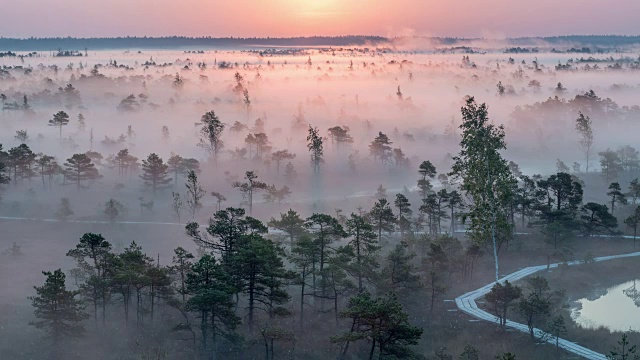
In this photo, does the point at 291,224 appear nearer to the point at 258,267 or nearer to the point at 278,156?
the point at 258,267

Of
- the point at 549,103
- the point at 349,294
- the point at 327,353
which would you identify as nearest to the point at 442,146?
the point at 549,103

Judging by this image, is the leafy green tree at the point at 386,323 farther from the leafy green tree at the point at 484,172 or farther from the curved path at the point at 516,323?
the leafy green tree at the point at 484,172

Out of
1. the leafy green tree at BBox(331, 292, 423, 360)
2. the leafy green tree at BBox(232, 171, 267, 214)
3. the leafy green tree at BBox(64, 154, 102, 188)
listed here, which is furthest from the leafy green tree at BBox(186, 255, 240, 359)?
the leafy green tree at BBox(64, 154, 102, 188)

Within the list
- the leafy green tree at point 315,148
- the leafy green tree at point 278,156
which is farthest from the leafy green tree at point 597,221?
the leafy green tree at point 278,156

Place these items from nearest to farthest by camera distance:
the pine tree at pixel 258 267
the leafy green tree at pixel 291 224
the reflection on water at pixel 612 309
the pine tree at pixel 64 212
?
the pine tree at pixel 258 267 → the reflection on water at pixel 612 309 → the leafy green tree at pixel 291 224 → the pine tree at pixel 64 212

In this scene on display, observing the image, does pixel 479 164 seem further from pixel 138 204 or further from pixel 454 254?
pixel 138 204

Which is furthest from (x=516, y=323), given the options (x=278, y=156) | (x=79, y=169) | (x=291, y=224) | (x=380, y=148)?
(x=380, y=148)
